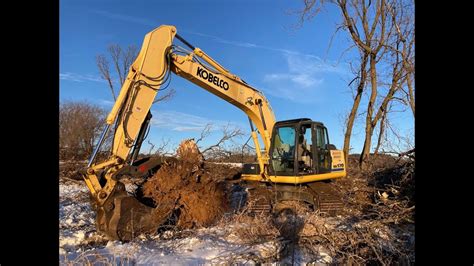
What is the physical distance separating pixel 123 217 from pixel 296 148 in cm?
430

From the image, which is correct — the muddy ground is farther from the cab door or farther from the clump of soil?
the cab door

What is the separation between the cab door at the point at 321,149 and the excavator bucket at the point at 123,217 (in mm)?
4526

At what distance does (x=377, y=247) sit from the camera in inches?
189

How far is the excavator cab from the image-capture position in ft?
27.0

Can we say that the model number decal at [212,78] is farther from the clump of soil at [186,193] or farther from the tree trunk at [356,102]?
the tree trunk at [356,102]

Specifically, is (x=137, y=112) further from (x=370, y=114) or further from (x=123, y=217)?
(x=370, y=114)

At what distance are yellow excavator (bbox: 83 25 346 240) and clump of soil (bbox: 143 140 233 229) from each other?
28cm

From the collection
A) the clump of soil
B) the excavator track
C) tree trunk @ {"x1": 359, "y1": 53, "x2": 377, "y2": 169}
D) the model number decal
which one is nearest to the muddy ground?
the clump of soil

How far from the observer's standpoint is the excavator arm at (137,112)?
5613 mm

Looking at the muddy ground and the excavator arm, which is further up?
the excavator arm

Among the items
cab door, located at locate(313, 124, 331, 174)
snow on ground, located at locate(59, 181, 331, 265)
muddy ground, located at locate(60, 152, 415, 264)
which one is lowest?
snow on ground, located at locate(59, 181, 331, 265)
